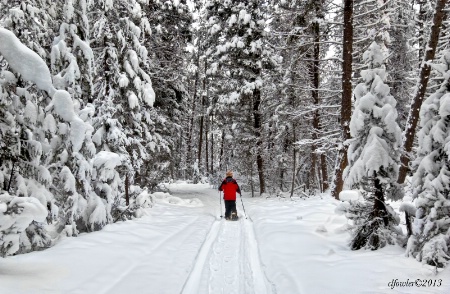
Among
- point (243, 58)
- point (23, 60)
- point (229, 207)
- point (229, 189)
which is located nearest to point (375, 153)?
point (23, 60)

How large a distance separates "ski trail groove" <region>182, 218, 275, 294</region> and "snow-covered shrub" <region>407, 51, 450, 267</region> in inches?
103

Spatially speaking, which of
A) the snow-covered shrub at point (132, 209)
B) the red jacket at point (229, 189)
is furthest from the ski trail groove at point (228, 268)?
the red jacket at point (229, 189)

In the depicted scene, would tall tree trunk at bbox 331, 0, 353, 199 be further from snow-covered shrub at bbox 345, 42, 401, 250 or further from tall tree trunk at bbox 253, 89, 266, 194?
tall tree trunk at bbox 253, 89, 266, 194

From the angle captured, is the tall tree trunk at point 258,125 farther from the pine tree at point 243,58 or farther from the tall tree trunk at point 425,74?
the tall tree trunk at point 425,74

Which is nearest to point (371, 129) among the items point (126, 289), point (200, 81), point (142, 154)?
point (126, 289)

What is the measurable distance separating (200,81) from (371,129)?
3630 cm

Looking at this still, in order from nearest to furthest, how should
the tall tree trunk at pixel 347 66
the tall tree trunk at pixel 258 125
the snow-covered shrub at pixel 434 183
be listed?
1. the snow-covered shrub at pixel 434 183
2. the tall tree trunk at pixel 347 66
3. the tall tree trunk at pixel 258 125

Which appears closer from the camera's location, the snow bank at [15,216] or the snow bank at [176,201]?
the snow bank at [15,216]

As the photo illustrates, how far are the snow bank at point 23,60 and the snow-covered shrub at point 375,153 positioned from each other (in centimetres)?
596

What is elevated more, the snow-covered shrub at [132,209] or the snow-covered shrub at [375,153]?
the snow-covered shrub at [375,153]

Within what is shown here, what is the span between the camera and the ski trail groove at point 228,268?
5.64 metres

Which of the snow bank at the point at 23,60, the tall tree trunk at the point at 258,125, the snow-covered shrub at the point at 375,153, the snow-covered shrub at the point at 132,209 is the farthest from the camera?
the tall tree trunk at the point at 258,125

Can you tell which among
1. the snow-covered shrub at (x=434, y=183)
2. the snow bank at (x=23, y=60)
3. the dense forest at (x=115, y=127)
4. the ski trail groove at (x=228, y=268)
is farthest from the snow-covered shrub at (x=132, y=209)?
the snow-covered shrub at (x=434, y=183)

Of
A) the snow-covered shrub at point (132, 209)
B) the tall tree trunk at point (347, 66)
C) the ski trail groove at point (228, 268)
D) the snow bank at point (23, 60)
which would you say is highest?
the tall tree trunk at point (347, 66)
